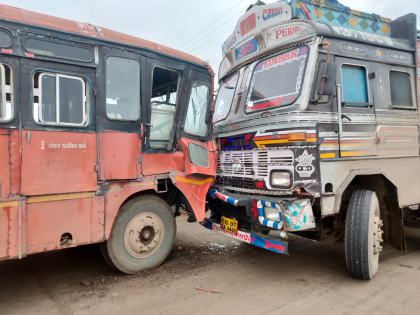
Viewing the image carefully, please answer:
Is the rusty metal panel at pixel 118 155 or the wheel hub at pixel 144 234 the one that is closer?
the rusty metal panel at pixel 118 155

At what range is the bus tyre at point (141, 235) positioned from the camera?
3.77m

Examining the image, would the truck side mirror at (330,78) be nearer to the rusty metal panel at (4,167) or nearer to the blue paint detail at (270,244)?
the blue paint detail at (270,244)

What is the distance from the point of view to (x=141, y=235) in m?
3.98

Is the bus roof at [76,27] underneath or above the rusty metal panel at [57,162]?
above

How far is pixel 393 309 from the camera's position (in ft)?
10.1

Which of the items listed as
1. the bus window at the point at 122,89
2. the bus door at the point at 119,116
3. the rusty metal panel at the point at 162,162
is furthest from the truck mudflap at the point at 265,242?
the bus window at the point at 122,89

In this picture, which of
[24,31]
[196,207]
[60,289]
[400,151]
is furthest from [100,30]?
[400,151]

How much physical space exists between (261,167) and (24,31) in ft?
10.2

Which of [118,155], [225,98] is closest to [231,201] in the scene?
[118,155]

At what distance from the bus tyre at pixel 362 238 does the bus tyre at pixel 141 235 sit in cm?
237

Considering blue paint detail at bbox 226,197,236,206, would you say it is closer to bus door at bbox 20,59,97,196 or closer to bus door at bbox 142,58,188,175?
bus door at bbox 142,58,188,175

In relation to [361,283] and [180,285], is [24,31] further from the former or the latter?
[361,283]

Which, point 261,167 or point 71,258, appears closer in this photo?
point 261,167

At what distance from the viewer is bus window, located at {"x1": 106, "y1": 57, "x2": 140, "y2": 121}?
3684 millimetres
